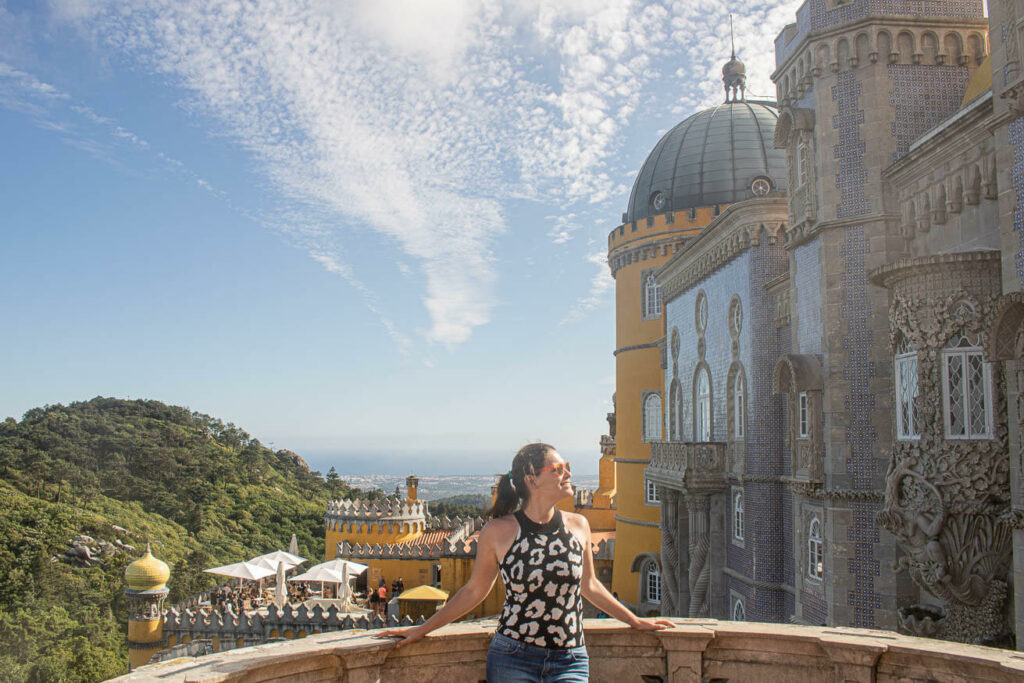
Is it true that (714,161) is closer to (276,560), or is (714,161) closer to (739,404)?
(739,404)

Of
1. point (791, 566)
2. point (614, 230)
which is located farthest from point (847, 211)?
point (614, 230)

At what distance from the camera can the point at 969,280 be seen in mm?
9633

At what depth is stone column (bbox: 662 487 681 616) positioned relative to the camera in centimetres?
2100

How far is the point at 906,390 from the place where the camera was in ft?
35.5

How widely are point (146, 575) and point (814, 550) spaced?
18692mm

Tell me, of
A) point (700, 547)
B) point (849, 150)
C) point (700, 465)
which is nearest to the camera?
point (849, 150)

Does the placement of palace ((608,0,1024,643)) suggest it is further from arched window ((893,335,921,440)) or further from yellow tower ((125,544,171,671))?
yellow tower ((125,544,171,671))

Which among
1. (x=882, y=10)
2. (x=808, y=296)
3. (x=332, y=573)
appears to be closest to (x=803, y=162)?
(x=808, y=296)

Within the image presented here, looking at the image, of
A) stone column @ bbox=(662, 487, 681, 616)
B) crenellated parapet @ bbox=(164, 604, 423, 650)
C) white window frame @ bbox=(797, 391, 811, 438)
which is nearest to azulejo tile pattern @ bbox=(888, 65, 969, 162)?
white window frame @ bbox=(797, 391, 811, 438)

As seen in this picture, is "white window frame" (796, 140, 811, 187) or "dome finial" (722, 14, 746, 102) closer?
"white window frame" (796, 140, 811, 187)

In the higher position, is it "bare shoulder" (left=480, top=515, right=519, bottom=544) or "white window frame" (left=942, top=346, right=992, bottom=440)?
"white window frame" (left=942, top=346, right=992, bottom=440)

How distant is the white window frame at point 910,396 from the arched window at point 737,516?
23.4 feet

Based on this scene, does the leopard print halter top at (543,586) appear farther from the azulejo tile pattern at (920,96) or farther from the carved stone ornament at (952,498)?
the azulejo tile pattern at (920,96)

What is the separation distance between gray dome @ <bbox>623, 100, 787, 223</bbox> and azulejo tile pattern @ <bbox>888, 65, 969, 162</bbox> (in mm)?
13045
